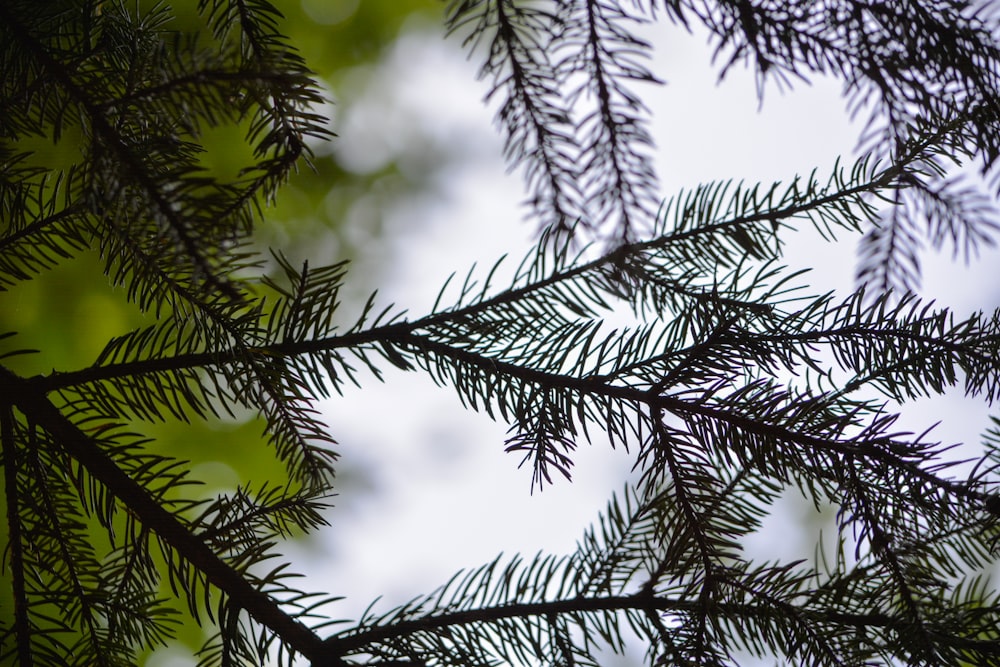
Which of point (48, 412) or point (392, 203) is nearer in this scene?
point (48, 412)

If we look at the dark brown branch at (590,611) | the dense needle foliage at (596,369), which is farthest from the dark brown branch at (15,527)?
the dark brown branch at (590,611)

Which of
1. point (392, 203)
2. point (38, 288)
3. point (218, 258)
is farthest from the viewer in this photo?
point (392, 203)

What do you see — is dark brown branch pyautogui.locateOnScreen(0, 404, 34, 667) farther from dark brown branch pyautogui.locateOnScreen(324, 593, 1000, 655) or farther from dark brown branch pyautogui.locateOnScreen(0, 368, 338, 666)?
dark brown branch pyautogui.locateOnScreen(324, 593, 1000, 655)

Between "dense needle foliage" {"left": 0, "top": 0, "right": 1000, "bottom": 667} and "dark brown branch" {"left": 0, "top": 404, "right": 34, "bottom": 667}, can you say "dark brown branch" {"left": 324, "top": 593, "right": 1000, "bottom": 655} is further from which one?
"dark brown branch" {"left": 0, "top": 404, "right": 34, "bottom": 667}

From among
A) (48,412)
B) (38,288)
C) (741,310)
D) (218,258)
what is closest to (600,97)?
(741,310)

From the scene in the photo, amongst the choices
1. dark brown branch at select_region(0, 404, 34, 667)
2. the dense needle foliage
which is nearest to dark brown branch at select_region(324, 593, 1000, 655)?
the dense needle foliage

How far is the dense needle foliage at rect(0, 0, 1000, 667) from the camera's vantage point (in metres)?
0.30

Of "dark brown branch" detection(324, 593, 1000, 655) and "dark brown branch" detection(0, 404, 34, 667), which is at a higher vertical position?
"dark brown branch" detection(0, 404, 34, 667)

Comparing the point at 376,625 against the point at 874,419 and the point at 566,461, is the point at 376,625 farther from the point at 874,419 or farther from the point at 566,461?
the point at 874,419

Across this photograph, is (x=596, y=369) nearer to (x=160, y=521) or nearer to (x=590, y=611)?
(x=590, y=611)

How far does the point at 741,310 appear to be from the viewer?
0.36 metres

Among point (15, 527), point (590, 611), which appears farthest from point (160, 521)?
point (590, 611)

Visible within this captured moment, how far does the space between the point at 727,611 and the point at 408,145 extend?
1371 millimetres

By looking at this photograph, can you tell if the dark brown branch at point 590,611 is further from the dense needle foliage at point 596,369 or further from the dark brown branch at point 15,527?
the dark brown branch at point 15,527
